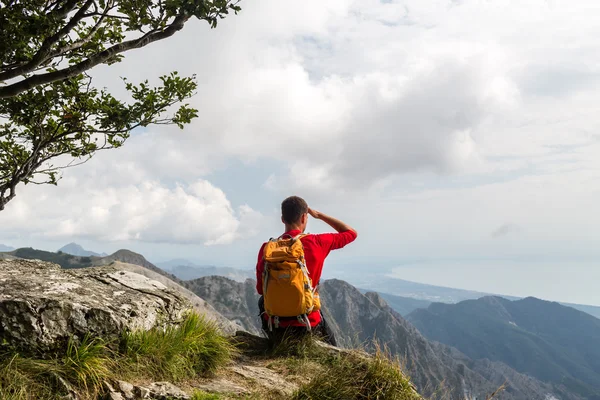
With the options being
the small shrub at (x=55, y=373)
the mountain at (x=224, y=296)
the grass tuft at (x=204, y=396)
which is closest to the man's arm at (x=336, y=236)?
the grass tuft at (x=204, y=396)

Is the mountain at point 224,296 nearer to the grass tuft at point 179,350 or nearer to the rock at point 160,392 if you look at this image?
the grass tuft at point 179,350

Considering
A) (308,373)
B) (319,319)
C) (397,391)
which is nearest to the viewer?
(397,391)

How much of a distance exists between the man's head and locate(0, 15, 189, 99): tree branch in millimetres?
4620

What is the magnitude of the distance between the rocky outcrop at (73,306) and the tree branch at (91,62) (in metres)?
3.87

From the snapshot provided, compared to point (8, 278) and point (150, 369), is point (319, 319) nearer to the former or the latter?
point (150, 369)

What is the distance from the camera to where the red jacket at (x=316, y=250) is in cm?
828

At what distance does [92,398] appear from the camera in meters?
5.33

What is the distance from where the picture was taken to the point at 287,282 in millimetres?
7855

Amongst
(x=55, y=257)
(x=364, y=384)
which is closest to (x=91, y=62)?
(x=364, y=384)

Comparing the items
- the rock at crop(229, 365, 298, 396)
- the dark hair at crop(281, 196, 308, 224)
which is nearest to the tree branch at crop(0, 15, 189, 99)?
the dark hair at crop(281, 196, 308, 224)

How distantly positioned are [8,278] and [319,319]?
6.16 m

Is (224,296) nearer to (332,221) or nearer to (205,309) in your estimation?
(205,309)

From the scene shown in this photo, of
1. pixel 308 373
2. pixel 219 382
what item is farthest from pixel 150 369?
pixel 308 373

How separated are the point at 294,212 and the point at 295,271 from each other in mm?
1390
